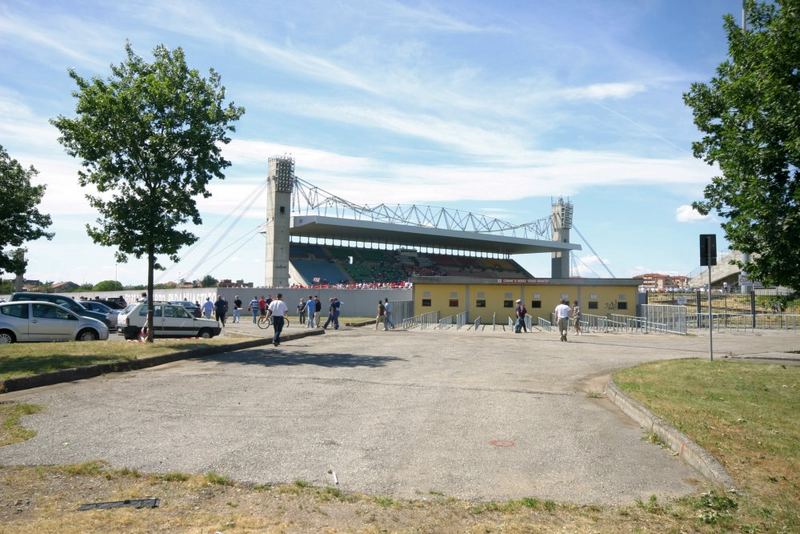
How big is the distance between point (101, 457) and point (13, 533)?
196 cm

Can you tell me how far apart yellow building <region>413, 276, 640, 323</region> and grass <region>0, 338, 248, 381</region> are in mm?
22636

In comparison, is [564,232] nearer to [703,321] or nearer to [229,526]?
[703,321]

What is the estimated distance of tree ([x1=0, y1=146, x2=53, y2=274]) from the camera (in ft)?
57.5

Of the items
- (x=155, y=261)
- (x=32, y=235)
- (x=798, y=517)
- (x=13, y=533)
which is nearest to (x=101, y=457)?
(x=13, y=533)

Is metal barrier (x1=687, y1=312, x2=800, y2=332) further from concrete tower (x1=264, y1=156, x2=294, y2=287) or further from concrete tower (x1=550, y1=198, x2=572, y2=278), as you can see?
concrete tower (x1=550, y1=198, x2=572, y2=278)

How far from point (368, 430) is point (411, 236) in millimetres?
75089

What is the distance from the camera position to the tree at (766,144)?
10.2m

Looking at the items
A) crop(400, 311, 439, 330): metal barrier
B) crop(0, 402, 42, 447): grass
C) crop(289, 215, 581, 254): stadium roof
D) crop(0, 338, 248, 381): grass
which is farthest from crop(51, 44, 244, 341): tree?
crop(289, 215, 581, 254): stadium roof

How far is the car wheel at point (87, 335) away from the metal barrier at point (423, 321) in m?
17.5

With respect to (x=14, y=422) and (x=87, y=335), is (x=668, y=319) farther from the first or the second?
(x=14, y=422)

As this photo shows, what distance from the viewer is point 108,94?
16.1 meters

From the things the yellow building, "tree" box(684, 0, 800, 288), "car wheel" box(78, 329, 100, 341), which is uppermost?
"tree" box(684, 0, 800, 288)

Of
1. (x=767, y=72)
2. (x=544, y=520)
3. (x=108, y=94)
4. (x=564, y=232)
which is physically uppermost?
(x=564, y=232)

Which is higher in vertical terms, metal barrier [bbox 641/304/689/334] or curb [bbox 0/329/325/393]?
metal barrier [bbox 641/304/689/334]
